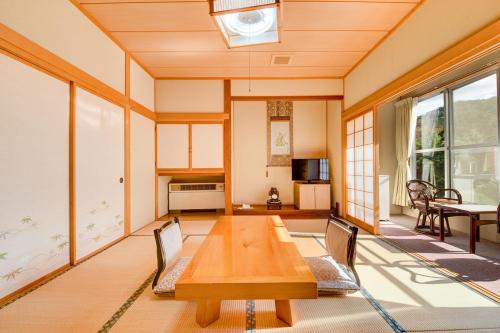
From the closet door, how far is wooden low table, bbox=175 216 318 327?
314 cm

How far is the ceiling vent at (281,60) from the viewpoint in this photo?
4206 mm

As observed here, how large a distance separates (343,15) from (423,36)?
3.02ft

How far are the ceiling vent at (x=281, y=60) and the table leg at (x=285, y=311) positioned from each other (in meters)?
3.68

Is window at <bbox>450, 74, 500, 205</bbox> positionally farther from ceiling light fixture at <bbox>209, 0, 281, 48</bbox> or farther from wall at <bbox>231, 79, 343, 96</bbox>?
ceiling light fixture at <bbox>209, 0, 281, 48</bbox>

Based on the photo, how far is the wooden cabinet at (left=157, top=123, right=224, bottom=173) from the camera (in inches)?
204

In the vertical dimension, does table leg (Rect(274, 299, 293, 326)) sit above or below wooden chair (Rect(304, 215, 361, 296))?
below

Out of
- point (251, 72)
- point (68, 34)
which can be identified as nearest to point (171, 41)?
point (68, 34)

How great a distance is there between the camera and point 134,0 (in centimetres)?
281

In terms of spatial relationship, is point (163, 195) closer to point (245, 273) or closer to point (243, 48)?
point (243, 48)

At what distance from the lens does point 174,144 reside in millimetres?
5203

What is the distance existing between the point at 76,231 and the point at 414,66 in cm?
426

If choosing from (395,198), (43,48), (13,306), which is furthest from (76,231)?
(395,198)

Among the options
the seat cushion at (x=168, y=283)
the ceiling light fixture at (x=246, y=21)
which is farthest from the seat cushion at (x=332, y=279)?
the ceiling light fixture at (x=246, y=21)

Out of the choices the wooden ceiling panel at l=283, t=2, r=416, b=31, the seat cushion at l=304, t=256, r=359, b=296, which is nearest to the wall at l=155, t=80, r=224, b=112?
the wooden ceiling panel at l=283, t=2, r=416, b=31
